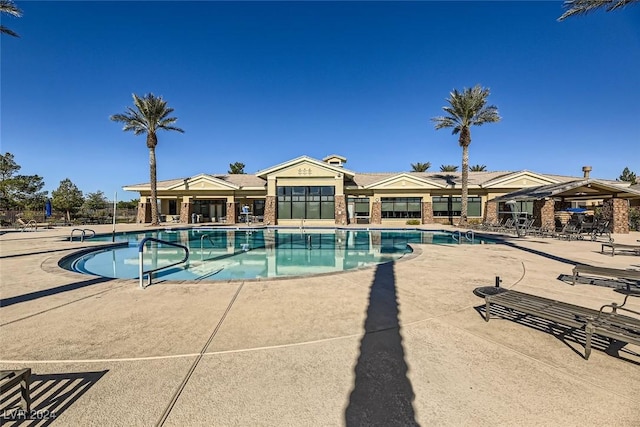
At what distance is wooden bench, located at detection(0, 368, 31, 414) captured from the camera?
2243mm

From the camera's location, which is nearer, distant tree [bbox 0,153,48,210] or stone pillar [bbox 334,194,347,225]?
stone pillar [bbox 334,194,347,225]

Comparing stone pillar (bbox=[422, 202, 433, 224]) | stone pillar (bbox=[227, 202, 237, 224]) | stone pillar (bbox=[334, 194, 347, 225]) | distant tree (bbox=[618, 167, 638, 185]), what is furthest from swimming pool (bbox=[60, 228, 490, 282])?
distant tree (bbox=[618, 167, 638, 185])

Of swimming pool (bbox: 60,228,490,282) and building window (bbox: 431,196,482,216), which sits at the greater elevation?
building window (bbox: 431,196,482,216)

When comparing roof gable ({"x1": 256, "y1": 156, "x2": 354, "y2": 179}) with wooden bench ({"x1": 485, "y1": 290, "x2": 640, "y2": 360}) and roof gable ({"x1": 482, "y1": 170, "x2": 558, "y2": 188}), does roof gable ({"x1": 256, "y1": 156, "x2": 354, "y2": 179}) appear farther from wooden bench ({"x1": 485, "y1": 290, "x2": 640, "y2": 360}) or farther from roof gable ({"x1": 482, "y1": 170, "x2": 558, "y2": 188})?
wooden bench ({"x1": 485, "y1": 290, "x2": 640, "y2": 360})

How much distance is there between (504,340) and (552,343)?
604mm

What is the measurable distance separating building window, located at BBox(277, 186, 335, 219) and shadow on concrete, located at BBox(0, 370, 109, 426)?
26.3 m

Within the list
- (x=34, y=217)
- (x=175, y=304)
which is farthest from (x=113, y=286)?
(x=34, y=217)

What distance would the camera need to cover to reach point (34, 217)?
29.4 metres

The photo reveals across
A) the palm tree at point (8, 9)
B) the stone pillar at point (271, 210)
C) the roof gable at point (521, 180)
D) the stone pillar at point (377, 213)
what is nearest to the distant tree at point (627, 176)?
the roof gable at point (521, 180)

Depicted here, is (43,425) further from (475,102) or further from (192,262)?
(475,102)

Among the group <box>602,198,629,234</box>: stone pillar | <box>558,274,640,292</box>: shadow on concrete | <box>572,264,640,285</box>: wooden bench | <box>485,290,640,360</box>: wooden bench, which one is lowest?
<box>558,274,640,292</box>: shadow on concrete

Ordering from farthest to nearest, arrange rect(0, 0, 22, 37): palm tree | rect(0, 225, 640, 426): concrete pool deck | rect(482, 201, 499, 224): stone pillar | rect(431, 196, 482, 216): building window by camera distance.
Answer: rect(431, 196, 482, 216): building window, rect(482, 201, 499, 224): stone pillar, rect(0, 0, 22, 37): palm tree, rect(0, 225, 640, 426): concrete pool deck

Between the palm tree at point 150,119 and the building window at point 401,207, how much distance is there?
23389 millimetres

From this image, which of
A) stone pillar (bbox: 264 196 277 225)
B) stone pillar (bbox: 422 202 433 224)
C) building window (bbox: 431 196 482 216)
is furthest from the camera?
building window (bbox: 431 196 482 216)
